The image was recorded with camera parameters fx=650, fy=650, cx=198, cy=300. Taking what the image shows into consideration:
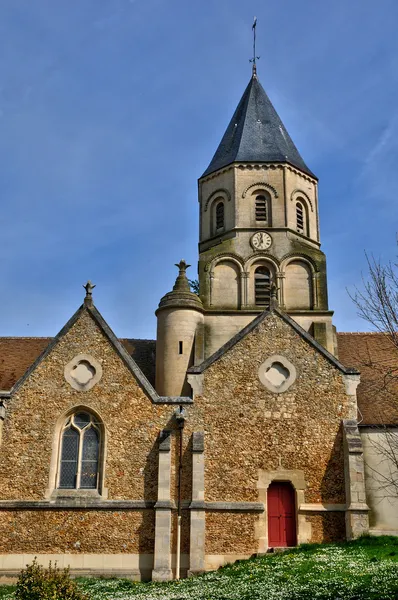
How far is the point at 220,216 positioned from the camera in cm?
2645

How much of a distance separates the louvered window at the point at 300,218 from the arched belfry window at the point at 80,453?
1181 cm

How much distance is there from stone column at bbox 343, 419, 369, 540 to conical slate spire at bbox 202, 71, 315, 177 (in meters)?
12.3

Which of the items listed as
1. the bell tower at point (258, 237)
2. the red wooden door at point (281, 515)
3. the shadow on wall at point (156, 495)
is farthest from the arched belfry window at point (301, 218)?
the red wooden door at point (281, 515)

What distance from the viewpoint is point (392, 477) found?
18703 millimetres

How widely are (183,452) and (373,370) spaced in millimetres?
7381

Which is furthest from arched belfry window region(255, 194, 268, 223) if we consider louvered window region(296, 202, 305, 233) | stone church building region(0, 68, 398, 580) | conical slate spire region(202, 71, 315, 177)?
stone church building region(0, 68, 398, 580)

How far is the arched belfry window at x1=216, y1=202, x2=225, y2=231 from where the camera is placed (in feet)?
86.2

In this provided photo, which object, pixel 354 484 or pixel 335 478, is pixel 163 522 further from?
pixel 354 484

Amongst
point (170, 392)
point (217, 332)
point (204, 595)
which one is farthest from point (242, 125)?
point (204, 595)

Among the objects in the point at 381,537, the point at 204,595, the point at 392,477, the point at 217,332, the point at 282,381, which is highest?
the point at 217,332

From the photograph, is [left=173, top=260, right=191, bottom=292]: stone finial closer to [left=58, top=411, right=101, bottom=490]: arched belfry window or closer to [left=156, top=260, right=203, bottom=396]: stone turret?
[left=156, top=260, right=203, bottom=396]: stone turret

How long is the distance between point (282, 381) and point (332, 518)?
4.05 meters

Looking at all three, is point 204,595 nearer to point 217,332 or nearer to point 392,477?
point 392,477

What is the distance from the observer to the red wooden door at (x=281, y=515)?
18.0m
